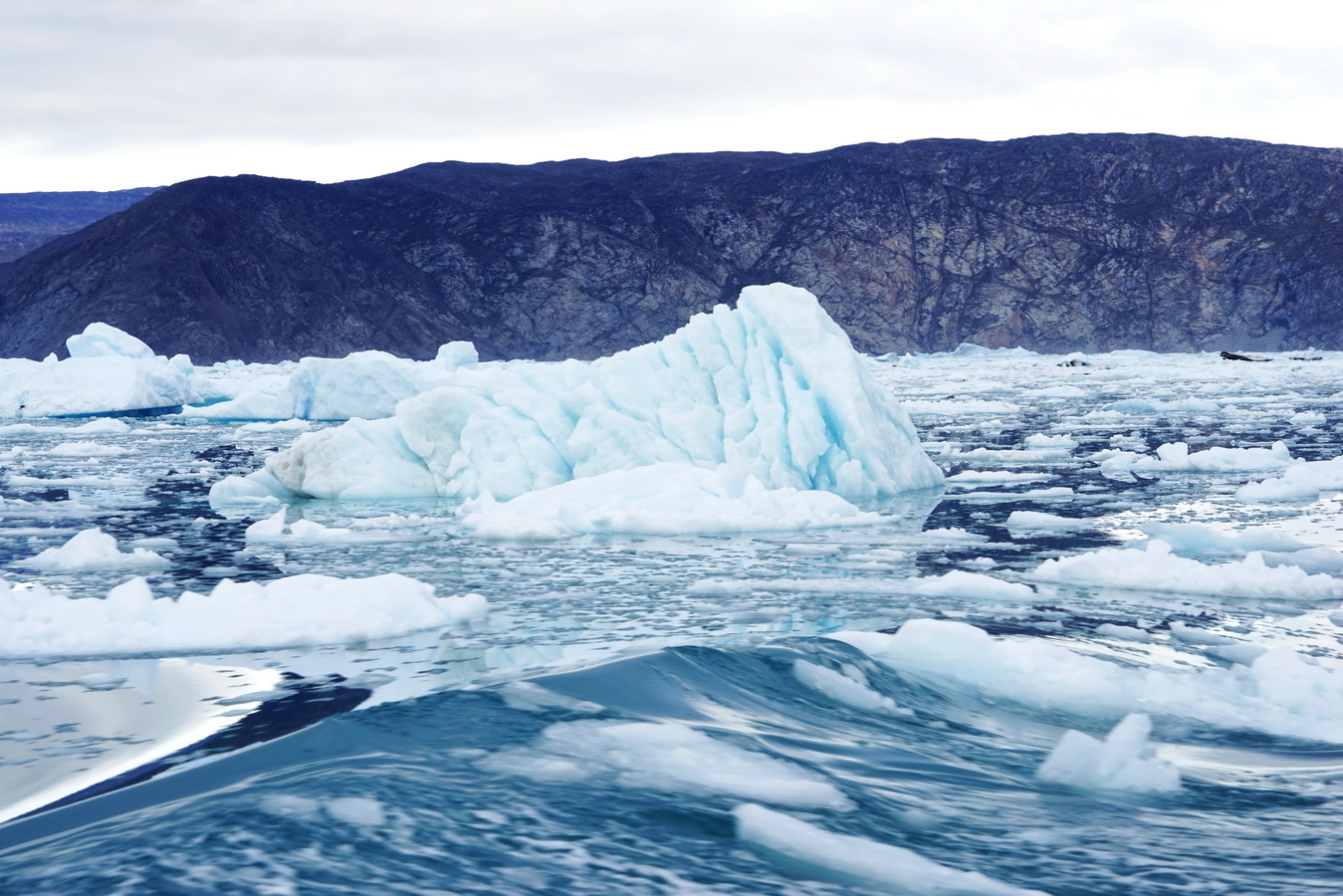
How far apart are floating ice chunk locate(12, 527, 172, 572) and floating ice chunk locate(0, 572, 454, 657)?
1.54 meters

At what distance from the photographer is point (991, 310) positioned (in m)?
76.1

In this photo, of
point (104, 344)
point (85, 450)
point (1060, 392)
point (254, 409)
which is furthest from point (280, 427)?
point (1060, 392)

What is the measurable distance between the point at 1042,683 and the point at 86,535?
5760 millimetres

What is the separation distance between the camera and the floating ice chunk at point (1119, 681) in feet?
14.8

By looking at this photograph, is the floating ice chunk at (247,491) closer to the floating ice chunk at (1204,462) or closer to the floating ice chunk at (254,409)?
the floating ice chunk at (1204,462)

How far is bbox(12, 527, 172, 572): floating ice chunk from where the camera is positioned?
7543 mm

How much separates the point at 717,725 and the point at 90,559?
199 inches

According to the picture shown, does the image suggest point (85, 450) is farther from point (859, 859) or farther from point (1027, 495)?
point (859, 859)

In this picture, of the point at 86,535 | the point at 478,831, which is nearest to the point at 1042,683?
the point at 478,831

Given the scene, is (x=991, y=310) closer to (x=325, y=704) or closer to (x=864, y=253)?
(x=864, y=253)

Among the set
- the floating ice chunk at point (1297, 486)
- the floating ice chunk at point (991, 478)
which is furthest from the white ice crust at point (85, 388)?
the floating ice chunk at point (1297, 486)

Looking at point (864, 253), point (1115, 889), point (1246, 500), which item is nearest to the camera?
point (1115, 889)

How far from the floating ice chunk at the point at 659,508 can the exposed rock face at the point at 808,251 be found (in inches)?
2446

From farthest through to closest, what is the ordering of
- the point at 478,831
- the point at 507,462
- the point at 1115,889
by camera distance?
the point at 507,462 < the point at 478,831 < the point at 1115,889
